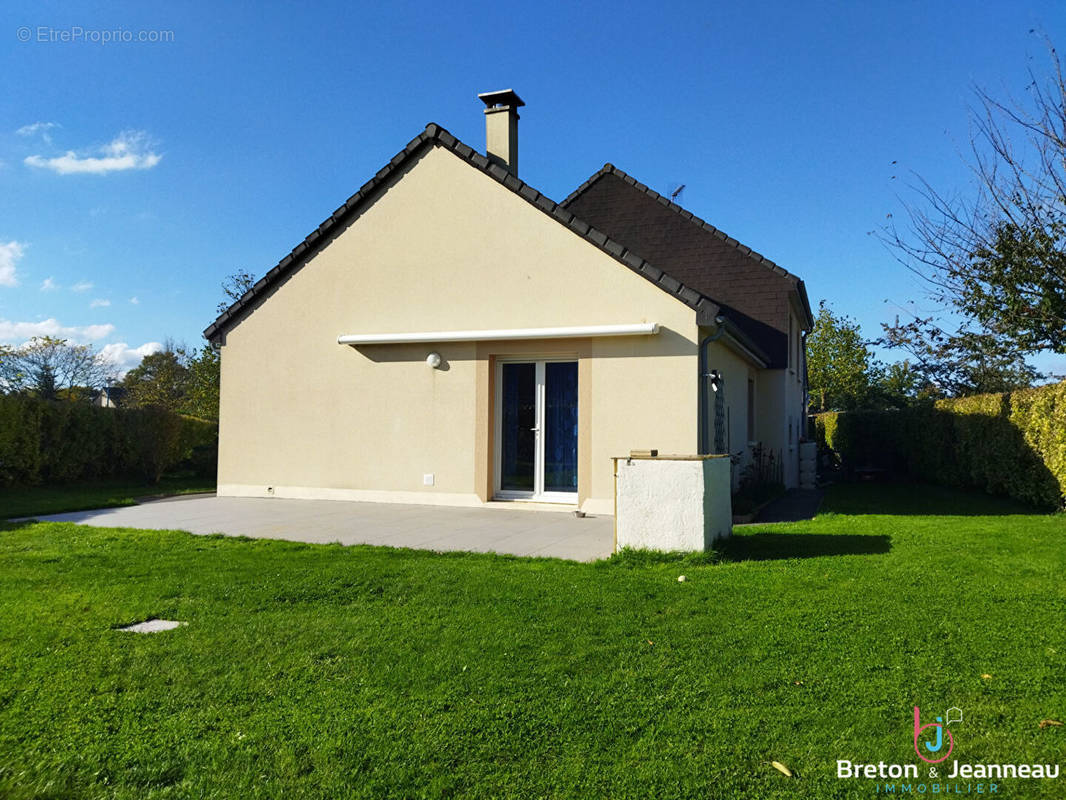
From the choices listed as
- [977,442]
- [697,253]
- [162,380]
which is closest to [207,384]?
[162,380]

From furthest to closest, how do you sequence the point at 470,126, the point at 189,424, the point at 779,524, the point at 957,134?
the point at 189,424 < the point at 470,126 < the point at 957,134 < the point at 779,524

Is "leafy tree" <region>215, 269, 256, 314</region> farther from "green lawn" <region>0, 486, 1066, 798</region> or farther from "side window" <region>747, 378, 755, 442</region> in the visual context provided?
"green lawn" <region>0, 486, 1066, 798</region>

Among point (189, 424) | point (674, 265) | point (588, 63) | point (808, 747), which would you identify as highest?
point (588, 63)

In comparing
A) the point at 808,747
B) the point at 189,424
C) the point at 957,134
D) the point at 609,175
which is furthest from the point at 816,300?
the point at 808,747

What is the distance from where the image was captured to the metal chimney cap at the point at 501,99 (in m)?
13.1

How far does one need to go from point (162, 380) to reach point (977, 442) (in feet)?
→ 128

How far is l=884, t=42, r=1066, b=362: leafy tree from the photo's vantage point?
1059cm

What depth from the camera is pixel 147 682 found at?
373cm

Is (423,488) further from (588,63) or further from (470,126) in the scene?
(588,63)

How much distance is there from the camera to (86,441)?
55.6ft

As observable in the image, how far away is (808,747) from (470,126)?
12.7 metres

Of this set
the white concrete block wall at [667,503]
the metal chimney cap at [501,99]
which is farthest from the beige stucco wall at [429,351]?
the white concrete block wall at [667,503]

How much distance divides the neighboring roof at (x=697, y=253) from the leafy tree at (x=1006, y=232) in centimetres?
330
